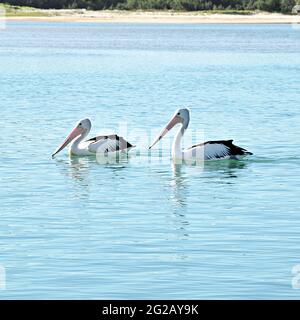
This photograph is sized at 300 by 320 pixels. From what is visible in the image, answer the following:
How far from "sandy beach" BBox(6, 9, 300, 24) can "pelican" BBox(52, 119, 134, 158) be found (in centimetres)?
7653

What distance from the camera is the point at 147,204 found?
1198 cm

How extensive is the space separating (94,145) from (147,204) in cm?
345

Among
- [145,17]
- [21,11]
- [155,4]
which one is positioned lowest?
[145,17]

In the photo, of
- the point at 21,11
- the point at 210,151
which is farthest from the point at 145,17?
the point at 210,151

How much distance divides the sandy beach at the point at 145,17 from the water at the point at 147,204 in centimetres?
6596

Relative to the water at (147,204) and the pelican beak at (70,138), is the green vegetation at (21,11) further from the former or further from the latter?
the pelican beak at (70,138)

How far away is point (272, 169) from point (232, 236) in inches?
165

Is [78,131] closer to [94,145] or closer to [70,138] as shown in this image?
[70,138]

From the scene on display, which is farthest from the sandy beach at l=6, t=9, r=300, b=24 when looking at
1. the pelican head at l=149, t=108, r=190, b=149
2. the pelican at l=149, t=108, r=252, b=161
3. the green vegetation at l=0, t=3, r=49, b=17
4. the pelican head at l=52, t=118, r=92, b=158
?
the pelican at l=149, t=108, r=252, b=161

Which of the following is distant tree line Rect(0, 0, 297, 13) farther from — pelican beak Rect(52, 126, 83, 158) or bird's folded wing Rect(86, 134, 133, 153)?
bird's folded wing Rect(86, 134, 133, 153)

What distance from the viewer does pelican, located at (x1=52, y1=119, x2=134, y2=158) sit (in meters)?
15.2

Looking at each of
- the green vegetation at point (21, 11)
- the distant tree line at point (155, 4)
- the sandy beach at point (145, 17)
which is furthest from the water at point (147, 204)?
the distant tree line at point (155, 4)

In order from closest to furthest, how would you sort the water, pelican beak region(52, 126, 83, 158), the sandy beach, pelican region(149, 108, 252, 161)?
the water → pelican region(149, 108, 252, 161) → pelican beak region(52, 126, 83, 158) → the sandy beach
